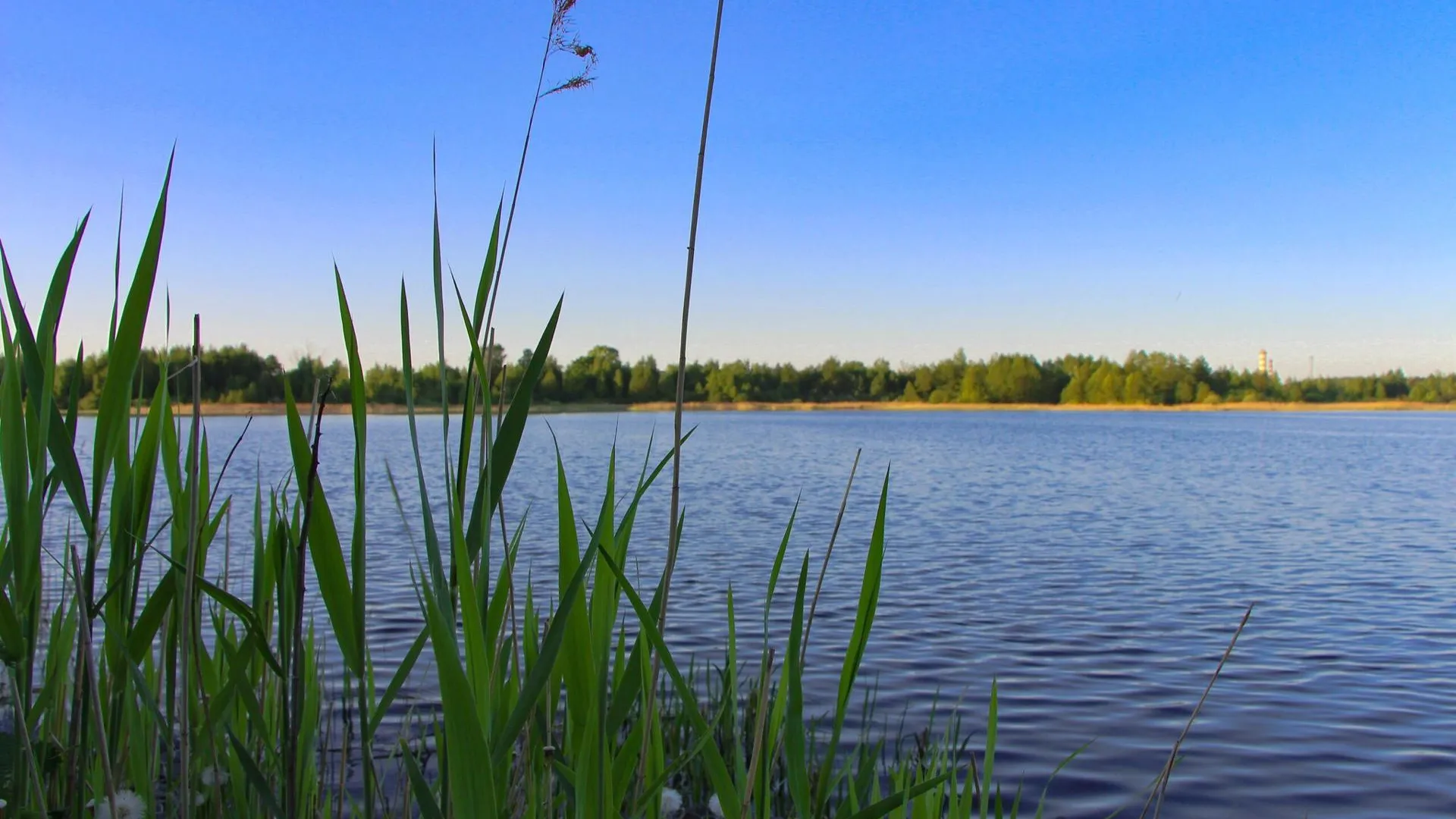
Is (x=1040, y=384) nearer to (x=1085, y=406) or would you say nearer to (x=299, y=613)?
(x=1085, y=406)

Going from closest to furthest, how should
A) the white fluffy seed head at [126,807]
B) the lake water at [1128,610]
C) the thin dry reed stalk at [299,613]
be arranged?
1. the thin dry reed stalk at [299,613]
2. the white fluffy seed head at [126,807]
3. the lake water at [1128,610]

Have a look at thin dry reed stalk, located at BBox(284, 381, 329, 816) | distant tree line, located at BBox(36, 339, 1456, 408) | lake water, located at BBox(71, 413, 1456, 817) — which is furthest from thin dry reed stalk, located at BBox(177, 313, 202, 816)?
distant tree line, located at BBox(36, 339, 1456, 408)

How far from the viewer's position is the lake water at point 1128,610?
5086 millimetres

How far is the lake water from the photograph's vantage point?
5086 mm

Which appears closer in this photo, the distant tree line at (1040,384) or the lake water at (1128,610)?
the lake water at (1128,610)

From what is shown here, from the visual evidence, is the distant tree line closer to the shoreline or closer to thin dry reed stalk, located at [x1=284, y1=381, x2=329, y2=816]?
the shoreline

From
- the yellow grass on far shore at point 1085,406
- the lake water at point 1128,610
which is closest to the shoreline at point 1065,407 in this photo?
the yellow grass on far shore at point 1085,406

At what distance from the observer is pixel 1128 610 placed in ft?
28.7

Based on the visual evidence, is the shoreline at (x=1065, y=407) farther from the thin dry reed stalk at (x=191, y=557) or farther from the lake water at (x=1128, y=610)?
the thin dry reed stalk at (x=191, y=557)

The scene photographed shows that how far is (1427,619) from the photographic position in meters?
8.35

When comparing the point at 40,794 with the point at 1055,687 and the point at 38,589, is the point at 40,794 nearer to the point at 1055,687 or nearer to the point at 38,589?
the point at 38,589

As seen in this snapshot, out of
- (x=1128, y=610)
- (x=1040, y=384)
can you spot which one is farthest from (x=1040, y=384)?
(x=1128, y=610)

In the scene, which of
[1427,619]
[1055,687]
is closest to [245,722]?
[1055,687]

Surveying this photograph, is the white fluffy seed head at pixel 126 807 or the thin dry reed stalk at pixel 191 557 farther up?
the thin dry reed stalk at pixel 191 557
